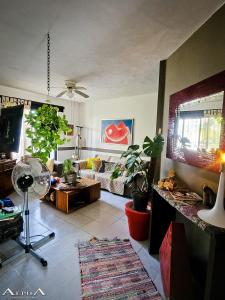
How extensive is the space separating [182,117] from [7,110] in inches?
99.0

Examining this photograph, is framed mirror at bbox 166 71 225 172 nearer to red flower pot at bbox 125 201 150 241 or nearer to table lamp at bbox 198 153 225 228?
table lamp at bbox 198 153 225 228

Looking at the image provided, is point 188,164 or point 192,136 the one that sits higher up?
point 192,136

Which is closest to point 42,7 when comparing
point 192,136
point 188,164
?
point 192,136

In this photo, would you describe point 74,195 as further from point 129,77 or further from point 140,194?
point 129,77

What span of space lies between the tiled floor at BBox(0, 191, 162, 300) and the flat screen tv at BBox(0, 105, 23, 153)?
4.04 feet

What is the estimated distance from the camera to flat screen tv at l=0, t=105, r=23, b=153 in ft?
7.58

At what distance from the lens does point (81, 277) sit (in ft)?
5.44

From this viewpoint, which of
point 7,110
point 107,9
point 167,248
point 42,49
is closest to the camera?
point 107,9

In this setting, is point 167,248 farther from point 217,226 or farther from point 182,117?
point 182,117

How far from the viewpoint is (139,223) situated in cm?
221

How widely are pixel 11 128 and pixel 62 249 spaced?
180 cm

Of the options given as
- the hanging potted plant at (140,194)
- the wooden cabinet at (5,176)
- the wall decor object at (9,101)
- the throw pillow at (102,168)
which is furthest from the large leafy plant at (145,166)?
the wall decor object at (9,101)

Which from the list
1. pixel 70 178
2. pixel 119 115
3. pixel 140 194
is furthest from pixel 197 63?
pixel 119 115

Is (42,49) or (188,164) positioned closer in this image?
(188,164)
